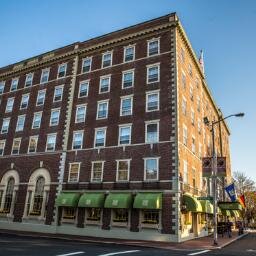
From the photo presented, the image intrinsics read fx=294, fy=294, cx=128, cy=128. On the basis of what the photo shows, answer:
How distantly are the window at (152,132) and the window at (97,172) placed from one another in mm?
5610

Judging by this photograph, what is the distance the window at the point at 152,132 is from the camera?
92.7 ft

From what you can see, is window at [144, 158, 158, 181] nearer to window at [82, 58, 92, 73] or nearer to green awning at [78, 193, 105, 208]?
green awning at [78, 193, 105, 208]

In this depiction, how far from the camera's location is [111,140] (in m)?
30.6

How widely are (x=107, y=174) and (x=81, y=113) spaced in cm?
868

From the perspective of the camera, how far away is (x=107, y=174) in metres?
29.3

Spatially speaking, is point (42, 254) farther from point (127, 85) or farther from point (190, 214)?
point (127, 85)

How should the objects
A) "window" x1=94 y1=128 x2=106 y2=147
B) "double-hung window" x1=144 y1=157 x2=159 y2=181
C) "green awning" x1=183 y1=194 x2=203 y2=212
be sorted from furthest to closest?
"window" x1=94 y1=128 x2=106 y2=147 → "double-hung window" x1=144 y1=157 x2=159 y2=181 → "green awning" x1=183 y1=194 x2=203 y2=212

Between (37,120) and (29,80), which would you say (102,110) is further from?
(29,80)

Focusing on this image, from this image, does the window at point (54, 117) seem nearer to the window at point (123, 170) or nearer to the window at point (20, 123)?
the window at point (20, 123)

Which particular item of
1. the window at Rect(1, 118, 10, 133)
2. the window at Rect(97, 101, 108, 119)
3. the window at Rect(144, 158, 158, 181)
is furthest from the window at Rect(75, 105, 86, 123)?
the window at Rect(1, 118, 10, 133)

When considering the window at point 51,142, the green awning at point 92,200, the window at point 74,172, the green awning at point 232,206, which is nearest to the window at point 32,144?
the window at point 51,142

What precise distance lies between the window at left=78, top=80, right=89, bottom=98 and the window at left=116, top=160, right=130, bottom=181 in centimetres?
1049

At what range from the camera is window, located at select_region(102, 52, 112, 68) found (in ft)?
115

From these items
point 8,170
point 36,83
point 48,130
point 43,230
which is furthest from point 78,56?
point 43,230
